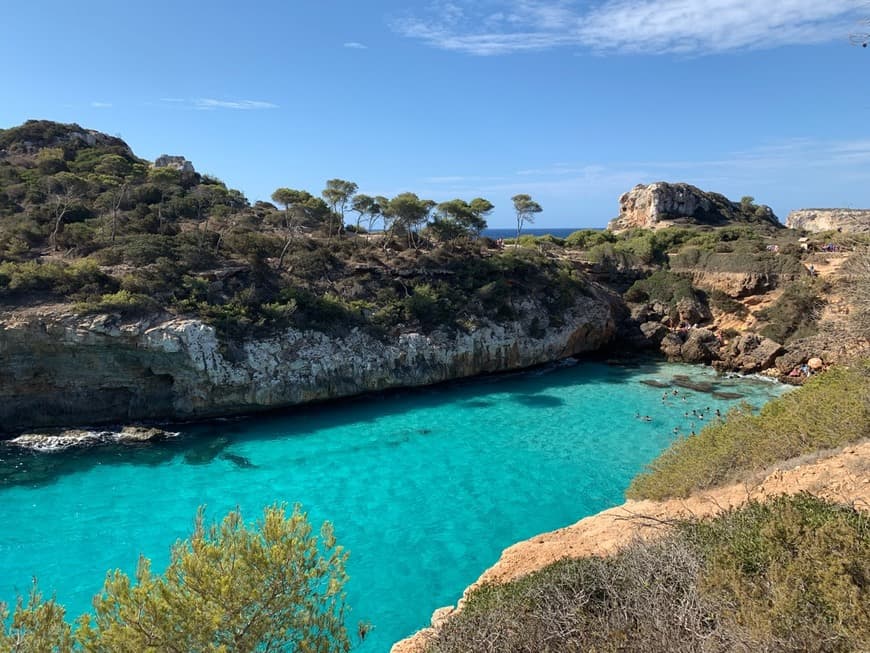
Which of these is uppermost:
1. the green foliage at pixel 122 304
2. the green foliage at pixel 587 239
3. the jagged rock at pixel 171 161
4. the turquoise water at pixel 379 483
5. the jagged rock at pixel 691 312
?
the jagged rock at pixel 171 161

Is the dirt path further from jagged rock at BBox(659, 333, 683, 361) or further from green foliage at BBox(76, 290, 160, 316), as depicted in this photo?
jagged rock at BBox(659, 333, 683, 361)

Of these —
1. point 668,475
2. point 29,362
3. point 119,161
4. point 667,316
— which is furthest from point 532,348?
point 119,161

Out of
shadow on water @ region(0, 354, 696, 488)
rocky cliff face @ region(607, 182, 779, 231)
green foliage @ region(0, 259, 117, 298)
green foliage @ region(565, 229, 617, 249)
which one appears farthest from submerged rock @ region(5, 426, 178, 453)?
rocky cliff face @ region(607, 182, 779, 231)

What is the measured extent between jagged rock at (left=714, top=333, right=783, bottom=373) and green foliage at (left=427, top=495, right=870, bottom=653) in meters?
21.6

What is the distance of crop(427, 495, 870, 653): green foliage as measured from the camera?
367cm

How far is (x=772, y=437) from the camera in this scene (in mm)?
9812

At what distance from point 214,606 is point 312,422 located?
47.9ft

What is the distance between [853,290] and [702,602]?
841 cm

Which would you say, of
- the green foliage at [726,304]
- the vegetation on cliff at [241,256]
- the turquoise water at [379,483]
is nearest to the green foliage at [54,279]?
the vegetation on cliff at [241,256]

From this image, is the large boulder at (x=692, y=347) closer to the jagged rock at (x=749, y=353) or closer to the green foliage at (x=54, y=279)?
the jagged rock at (x=749, y=353)

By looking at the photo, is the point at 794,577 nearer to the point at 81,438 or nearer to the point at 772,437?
the point at 772,437

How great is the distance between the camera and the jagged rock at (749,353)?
2369 centimetres

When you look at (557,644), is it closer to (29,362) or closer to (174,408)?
(174,408)

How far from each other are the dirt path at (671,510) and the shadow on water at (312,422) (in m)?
8.77
